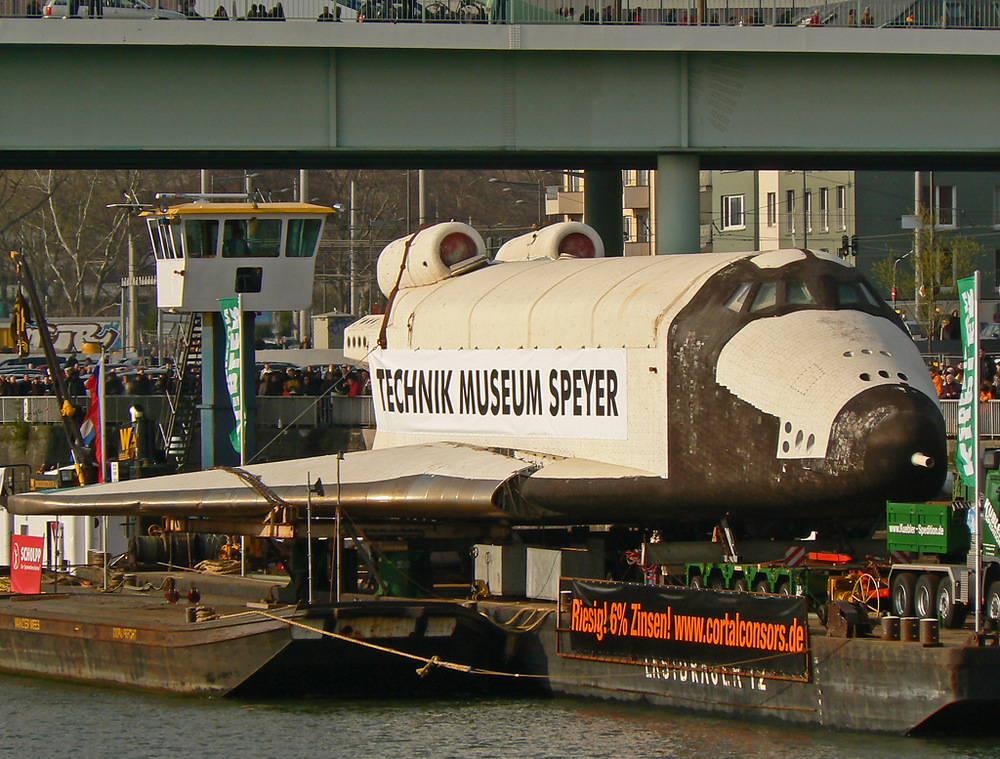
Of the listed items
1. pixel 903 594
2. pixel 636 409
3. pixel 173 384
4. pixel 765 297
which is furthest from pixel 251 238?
pixel 903 594

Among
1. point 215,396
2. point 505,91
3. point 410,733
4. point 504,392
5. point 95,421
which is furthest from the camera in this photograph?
point 215,396

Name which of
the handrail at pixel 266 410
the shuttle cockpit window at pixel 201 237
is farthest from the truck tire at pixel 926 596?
the handrail at pixel 266 410

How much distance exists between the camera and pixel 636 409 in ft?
62.4

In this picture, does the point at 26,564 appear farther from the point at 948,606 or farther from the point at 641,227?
the point at 641,227

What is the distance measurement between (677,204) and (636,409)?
12.7 m

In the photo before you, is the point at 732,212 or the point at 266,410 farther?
the point at 732,212

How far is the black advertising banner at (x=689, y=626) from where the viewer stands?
1631 centimetres

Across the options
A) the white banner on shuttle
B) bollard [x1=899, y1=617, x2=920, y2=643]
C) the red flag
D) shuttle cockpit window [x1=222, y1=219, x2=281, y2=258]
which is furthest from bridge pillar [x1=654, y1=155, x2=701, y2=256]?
bollard [x1=899, y1=617, x2=920, y2=643]

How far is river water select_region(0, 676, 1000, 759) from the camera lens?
16.1 m

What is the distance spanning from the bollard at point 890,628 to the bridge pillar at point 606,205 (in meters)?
21.5

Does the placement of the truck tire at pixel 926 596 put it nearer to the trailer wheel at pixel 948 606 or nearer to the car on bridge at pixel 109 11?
the trailer wheel at pixel 948 606

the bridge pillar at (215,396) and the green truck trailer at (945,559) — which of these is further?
the bridge pillar at (215,396)

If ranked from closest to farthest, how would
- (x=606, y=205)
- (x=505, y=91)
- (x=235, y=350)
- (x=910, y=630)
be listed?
(x=910, y=630) < (x=235, y=350) < (x=505, y=91) < (x=606, y=205)

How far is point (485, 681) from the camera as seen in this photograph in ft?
65.8
